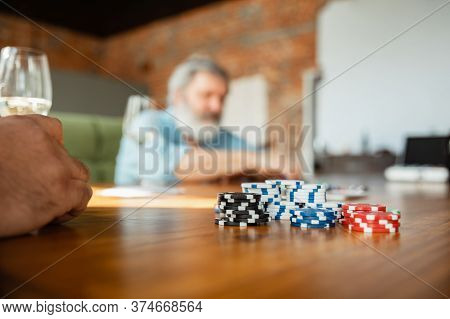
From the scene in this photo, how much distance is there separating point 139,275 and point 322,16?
4887 mm

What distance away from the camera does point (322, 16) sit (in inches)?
188

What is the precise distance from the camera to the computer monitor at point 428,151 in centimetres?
292

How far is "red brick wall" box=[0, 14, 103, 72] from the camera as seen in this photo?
630 cm

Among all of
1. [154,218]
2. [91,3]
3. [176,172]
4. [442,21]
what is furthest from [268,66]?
[154,218]

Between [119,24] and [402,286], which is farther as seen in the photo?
[119,24]

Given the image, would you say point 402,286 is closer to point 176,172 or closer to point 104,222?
point 104,222

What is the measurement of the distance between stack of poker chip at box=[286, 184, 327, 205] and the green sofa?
2.05 m

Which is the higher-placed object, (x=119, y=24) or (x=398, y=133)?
(x=119, y=24)

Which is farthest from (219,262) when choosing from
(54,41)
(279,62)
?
(54,41)

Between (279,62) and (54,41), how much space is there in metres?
3.78

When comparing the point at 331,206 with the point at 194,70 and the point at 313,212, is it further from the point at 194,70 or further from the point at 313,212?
the point at 194,70

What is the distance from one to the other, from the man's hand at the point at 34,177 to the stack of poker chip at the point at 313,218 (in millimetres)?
273

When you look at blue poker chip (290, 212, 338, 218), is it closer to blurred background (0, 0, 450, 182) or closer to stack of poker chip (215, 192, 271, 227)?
stack of poker chip (215, 192, 271, 227)

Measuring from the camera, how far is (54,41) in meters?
6.79
